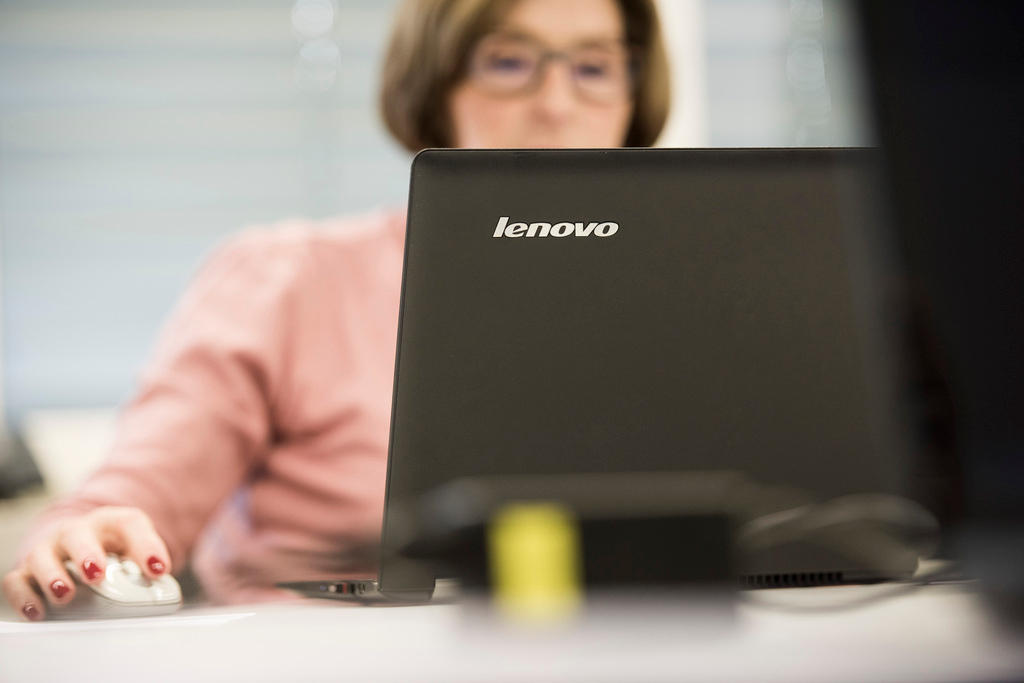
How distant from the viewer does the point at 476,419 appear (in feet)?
1.99

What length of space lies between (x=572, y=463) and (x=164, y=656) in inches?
10.3

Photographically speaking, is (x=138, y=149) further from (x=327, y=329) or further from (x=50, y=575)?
(x=50, y=575)

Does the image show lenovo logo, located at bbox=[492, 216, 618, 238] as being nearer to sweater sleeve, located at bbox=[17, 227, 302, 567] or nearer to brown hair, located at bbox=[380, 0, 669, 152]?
sweater sleeve, located at bbox=[17, 227, 302, 567]

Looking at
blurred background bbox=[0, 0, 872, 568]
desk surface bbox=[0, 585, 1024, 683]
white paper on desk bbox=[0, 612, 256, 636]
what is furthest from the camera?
blurred background bbox=[0, 0, 872, 568]

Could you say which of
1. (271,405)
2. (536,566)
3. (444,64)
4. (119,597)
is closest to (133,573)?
(119,597)

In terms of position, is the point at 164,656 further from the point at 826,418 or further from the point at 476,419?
the point at 826,418

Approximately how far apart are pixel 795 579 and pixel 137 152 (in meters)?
2.06

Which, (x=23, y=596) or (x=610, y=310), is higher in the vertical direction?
(x=610, y=310)

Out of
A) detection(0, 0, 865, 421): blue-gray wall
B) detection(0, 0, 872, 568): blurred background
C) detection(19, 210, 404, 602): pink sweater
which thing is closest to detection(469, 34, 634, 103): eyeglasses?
detection(19, 210, 404, 602): pink sweater

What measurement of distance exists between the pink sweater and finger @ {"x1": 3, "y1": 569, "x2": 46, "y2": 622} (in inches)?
12.6

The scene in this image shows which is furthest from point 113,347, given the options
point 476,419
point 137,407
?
point 476,419

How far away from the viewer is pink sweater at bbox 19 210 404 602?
3.51 ft

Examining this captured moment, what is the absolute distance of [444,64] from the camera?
132cm

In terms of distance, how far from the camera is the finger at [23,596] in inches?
24.0
